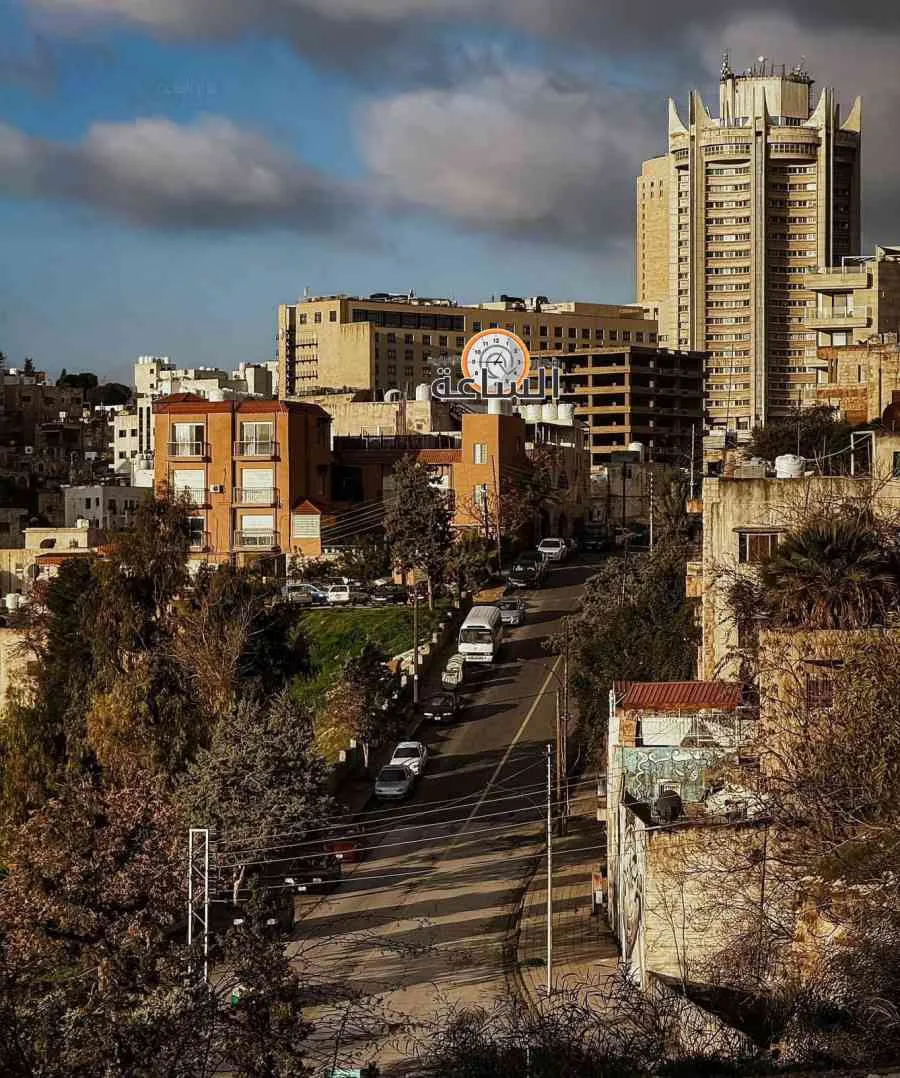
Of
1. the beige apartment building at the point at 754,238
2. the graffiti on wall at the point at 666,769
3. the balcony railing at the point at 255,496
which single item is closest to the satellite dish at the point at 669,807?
the graffiti on wall at the point at 666,769

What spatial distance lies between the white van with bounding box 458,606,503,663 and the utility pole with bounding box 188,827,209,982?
2629 cm

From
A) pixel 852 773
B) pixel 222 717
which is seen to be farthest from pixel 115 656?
pixel 852 773

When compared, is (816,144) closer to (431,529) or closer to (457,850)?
(431,529)

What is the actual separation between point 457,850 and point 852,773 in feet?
57.6

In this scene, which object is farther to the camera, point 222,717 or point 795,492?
point 222,717

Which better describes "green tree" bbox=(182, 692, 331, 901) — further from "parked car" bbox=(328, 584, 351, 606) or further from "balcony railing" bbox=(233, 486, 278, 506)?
"balcony railing" bbox=(233, 486, 278, 506)

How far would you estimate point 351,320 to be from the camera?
17662 centimetres

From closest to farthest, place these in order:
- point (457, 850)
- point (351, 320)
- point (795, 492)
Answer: point (795, 492) < point (457, 850) < point (351, 320)

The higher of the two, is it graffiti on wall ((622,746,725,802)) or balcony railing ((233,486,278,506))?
balcony railing ((233,486,278,506))

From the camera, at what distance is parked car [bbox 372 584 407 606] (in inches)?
3118

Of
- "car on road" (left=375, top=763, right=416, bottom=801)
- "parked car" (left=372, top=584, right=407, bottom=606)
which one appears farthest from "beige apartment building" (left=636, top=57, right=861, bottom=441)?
"car on road" (left=375, top=763, right=416, bottom=801)

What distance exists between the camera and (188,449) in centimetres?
9238

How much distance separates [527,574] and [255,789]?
39.6 m

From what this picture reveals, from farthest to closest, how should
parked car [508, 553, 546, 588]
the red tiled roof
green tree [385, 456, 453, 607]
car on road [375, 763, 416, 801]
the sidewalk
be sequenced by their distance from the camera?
parked car [508, 553, 546, 588]
green tree [385, 456, 453, 607]
car on road [375, 763, 416, 801]
the red tiled roof
the sidewalk
